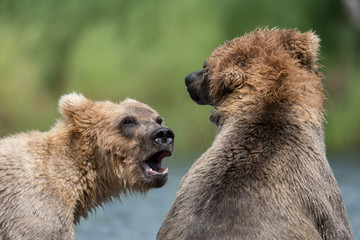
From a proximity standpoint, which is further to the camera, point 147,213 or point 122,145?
point 147,213

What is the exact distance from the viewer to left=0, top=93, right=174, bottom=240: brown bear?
18.6 ft

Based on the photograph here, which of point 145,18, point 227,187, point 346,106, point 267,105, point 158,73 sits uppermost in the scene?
point 145,18

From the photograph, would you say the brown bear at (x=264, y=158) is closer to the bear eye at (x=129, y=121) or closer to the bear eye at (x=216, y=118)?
the bear eye at (x=216, y=118)

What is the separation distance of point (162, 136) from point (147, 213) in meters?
7.11

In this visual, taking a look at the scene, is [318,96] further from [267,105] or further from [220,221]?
[220,221]

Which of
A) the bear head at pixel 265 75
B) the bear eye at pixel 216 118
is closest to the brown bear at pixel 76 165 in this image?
the bear eye at pixel 216 118

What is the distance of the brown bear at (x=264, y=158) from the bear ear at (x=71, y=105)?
1.76 metres

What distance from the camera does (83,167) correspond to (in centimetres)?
626

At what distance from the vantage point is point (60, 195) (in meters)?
5.88

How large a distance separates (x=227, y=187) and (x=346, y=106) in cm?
1670

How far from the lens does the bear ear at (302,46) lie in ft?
17.3

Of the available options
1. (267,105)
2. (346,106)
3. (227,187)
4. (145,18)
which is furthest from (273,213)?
(145,18)

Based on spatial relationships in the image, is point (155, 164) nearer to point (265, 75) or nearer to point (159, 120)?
point (159, 120)

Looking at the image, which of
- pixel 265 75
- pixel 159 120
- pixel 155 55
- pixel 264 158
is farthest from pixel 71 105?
pixel 155 55
